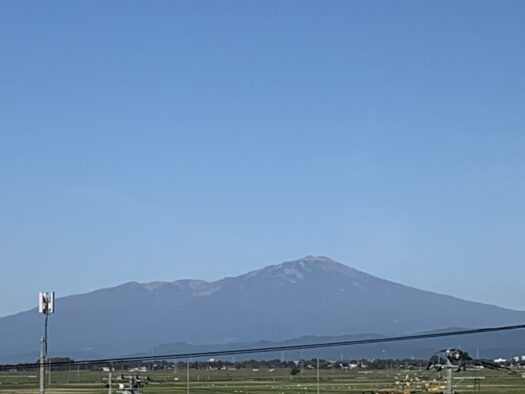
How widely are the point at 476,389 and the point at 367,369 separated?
62545 mm

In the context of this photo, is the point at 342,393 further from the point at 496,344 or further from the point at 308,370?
Result: the point at 496,344

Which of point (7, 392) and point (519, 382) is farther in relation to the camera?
point (519, 382)

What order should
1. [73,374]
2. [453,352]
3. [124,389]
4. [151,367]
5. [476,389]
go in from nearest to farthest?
[453,352] < [124,389] < [476,389] < [73,374] < [151,367]

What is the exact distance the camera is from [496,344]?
196 metres

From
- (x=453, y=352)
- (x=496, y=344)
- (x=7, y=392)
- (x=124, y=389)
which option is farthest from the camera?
(x=496, y=344)

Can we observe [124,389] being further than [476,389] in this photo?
No

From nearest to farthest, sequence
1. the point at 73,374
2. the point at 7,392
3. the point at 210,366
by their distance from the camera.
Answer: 1. the point at 7,392
2. the point at 73,374
3. the point at 210,366

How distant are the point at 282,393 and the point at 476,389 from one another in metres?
14.4

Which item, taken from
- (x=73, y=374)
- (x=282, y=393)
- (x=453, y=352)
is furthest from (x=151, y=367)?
(x=453, y=352)

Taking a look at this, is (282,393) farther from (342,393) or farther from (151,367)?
(151,367)

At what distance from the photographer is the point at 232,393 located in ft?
249

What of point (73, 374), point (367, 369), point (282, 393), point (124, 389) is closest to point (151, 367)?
point (73, 374)

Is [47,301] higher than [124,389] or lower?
higher

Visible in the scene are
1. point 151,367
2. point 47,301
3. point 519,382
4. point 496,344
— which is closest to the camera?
point 47,301
